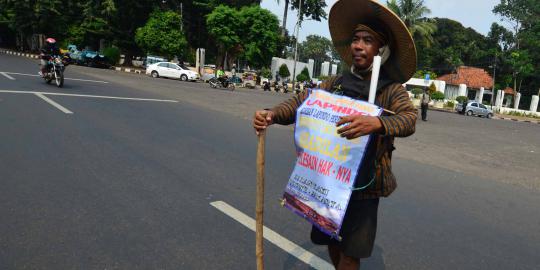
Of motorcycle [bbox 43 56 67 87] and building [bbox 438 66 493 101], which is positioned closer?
motorcycle [bbox 43 56 67 87]

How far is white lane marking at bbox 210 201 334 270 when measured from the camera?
2990mm

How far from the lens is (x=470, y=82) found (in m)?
49.5

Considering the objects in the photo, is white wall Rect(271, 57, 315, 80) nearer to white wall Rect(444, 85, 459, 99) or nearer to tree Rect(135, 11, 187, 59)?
tree Rect(135, 11, 187, 59)

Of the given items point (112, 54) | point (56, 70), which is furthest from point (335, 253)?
point (112, 54)

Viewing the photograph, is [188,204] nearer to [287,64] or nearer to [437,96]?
[437,96]

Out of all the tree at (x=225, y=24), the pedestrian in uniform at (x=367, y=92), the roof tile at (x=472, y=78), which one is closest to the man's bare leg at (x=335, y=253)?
the pedestrian in uniform at (x=367, y=92)

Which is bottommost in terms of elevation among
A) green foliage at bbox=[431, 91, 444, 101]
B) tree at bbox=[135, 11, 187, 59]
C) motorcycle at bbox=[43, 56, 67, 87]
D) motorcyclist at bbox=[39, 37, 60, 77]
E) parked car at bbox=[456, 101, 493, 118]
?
parked car at bbox=[456, 101, 493, 118]

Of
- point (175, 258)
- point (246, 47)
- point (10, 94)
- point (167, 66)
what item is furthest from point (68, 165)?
point (246, 47)

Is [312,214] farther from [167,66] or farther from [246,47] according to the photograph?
[246,47]

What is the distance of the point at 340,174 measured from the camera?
2.00 metres

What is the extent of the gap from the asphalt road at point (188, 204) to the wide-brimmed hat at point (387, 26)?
156cm

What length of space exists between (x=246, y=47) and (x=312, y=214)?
3737 centimetres

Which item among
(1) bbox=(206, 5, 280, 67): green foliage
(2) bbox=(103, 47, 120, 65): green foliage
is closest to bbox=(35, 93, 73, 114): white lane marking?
(1) bbox=(206, 5, 280, 67): green foliage

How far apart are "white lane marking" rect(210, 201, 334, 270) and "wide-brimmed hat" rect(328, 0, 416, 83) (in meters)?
1.51
